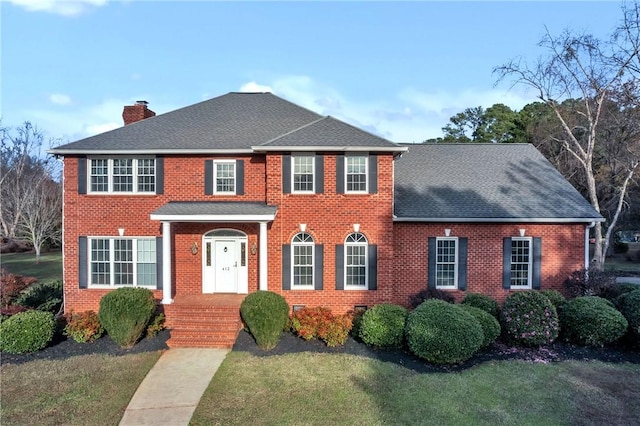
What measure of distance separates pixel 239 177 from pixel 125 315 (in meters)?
5.72

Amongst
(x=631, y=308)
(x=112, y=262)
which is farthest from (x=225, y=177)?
(x=631, y=308)

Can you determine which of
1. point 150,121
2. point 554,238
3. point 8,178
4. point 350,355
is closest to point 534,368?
point 350,355

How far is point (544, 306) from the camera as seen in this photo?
11.2m

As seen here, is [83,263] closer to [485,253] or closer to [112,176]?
[112,176]

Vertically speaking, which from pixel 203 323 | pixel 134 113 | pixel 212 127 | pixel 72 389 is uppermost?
pixel 134 113

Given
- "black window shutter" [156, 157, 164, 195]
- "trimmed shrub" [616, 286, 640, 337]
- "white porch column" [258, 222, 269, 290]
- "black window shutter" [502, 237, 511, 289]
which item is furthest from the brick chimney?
"trimmed shrub" [616, 286, 640, 337]

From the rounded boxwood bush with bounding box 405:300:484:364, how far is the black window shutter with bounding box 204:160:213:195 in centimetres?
827

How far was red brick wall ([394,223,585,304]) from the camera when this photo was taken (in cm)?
1478

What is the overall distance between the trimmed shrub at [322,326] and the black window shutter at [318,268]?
1.58 meters

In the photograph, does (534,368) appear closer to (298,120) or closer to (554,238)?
(554,238)

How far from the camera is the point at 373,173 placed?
13695 mm

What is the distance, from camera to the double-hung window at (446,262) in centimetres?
1489

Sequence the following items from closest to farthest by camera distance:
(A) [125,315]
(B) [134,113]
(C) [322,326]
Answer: (A) [125,315], (C) [322,326], (B) [134,113]

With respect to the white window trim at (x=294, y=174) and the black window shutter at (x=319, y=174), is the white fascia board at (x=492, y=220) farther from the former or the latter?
the white window trim at (x=294, y=174)
